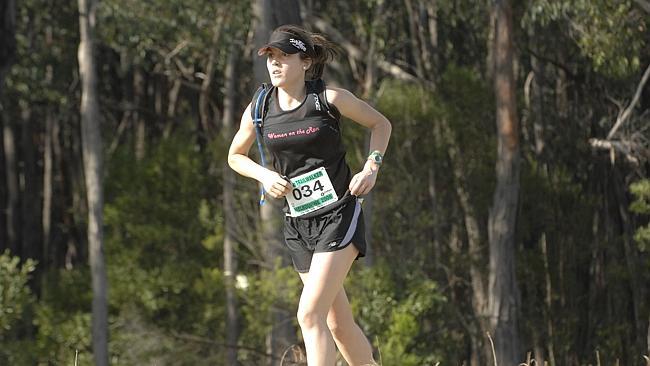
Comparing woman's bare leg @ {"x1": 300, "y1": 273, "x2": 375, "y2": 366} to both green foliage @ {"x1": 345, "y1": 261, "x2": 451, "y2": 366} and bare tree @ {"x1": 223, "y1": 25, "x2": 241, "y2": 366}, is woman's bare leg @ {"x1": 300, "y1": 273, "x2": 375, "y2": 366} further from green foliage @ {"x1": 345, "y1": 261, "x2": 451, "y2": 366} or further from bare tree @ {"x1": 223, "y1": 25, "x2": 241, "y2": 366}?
bare tree @ {"x1": 223, "y1": 25, "x2": 241, "y2": 366}

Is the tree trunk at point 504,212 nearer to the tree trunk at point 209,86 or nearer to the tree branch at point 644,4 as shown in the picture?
the tree branch at point 644,4

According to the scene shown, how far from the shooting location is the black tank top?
5.86 meters

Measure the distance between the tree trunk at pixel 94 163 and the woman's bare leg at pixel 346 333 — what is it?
2240 centimetres

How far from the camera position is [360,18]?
88.2 ft

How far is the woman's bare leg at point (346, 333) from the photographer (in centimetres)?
610

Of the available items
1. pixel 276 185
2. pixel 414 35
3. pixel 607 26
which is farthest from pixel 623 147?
pixel 276 185

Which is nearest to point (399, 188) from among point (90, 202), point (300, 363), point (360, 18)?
point (360, 18)

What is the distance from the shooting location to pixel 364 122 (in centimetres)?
611

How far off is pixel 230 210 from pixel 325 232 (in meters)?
22.5

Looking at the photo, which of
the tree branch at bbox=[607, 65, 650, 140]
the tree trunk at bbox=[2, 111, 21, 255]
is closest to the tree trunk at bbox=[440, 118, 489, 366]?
the tree branch at bbox=[607, 65, 650, 140]

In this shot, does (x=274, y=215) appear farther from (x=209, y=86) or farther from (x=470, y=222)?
(x=209, y=86)

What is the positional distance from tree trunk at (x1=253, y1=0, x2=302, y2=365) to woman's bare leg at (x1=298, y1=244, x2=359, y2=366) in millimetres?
14302

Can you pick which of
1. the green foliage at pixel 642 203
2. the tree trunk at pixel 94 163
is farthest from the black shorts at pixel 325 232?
the tree trunk at pixel 94 163

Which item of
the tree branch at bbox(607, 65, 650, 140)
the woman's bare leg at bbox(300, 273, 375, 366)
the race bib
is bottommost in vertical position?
the tree branch at bbox(607, 65, 650, 140)
